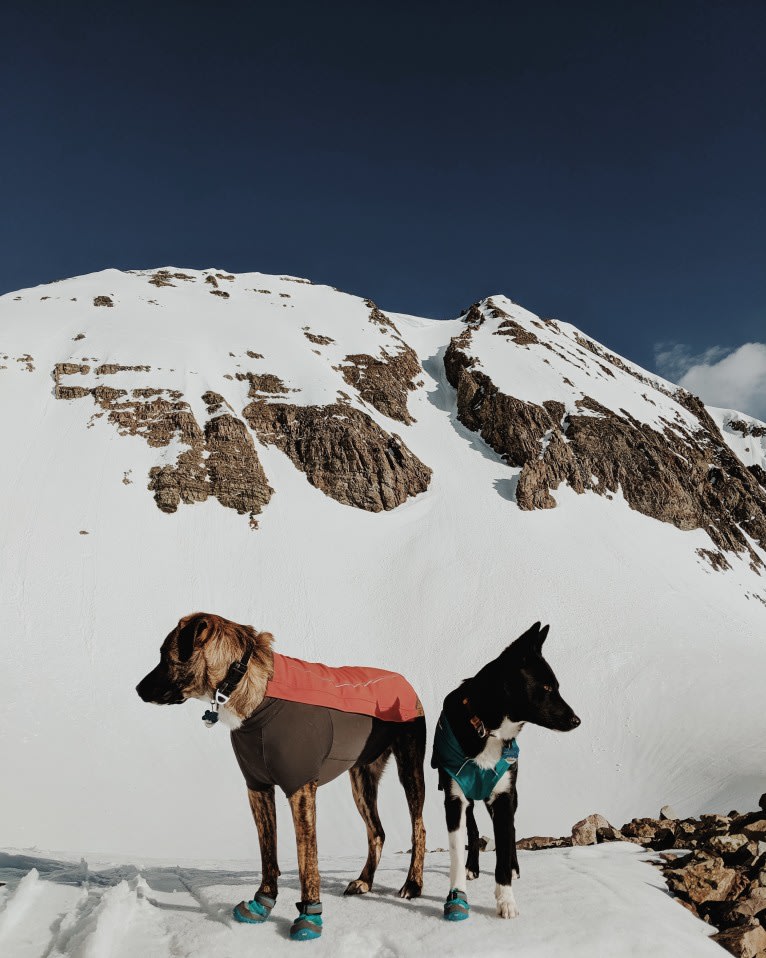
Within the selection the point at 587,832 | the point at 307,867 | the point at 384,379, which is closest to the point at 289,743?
the point at 307,867

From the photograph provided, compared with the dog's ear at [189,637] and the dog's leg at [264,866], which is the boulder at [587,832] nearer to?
the dog's leg at [264,866]

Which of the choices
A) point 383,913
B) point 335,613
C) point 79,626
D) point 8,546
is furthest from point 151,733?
point 383,913

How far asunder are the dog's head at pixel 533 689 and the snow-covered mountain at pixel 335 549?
513 inches

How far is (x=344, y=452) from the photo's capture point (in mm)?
37375

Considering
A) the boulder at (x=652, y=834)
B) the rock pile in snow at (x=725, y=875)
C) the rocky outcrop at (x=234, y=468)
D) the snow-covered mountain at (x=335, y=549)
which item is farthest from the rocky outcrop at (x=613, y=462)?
the rock pile in snow at (x=725, y=875)

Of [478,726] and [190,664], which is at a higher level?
[190,664]

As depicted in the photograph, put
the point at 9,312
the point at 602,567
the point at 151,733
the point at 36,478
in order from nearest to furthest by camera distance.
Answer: the point at 151,733
the point at 36,478
the point at 602,567
the point at 9,312

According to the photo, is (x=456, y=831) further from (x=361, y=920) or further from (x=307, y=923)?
(x=307, y=923)

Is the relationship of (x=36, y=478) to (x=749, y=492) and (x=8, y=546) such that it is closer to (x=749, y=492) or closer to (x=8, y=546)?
(x=8, y=546)

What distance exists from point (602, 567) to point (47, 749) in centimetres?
2912

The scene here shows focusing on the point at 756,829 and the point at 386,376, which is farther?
the point at 386,376

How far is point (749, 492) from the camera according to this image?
5256 cm

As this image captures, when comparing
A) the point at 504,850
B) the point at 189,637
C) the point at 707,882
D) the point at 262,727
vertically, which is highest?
the point at 189,637

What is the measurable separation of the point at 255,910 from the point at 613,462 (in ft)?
150
